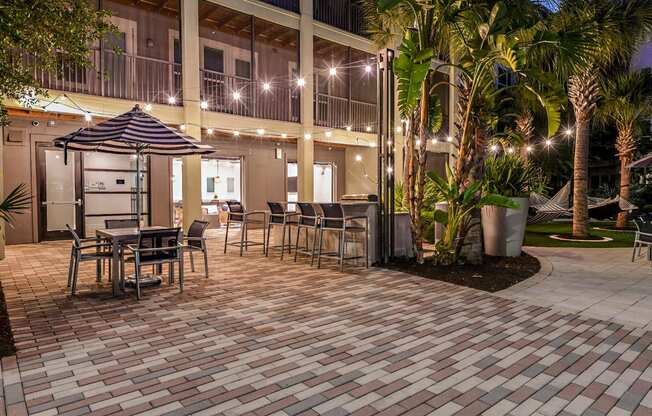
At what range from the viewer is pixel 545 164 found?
61.6ft

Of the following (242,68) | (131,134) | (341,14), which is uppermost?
(341,14)

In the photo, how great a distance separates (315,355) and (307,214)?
13.0ft

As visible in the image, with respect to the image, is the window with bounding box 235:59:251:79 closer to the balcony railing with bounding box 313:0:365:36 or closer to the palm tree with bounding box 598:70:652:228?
the balcony railing with bounding box 313:0:365:36

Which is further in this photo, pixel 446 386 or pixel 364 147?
pixel 364 147

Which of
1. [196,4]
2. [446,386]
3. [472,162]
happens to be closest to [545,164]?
[472,162]

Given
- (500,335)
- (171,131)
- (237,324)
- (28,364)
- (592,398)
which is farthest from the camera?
(171,131)

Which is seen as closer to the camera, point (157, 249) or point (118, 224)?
point (157, 249)

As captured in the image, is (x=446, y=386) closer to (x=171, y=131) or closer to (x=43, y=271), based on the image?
(x=171, y=131)

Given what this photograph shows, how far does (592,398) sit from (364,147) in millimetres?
13021

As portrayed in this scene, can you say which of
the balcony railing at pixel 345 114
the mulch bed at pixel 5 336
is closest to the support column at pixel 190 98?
the balcony railing at pixel 345 114

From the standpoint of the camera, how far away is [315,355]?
10.4 ft

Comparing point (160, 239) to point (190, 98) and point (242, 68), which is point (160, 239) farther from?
point (242, 68)

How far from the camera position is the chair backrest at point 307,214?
6862 mm

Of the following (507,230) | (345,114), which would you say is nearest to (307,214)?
(507,230)
